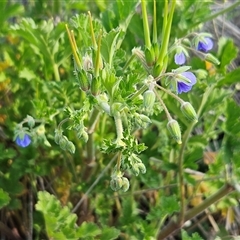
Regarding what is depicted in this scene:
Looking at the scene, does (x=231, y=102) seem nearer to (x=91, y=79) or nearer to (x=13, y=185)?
(x=91, y=79)

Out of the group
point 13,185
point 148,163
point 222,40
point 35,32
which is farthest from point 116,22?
point 13,185

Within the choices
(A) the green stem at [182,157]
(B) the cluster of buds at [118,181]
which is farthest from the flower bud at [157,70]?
(A) the green stem at [182,157]

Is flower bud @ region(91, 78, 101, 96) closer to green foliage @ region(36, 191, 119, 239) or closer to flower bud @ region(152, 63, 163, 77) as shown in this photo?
flower bud @ region(152, 63, 163, 77)

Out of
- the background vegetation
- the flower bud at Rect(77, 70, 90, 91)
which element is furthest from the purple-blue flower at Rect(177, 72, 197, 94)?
the flower bud at Rect(77, 70, 90, 91)

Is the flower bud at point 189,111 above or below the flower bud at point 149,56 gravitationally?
below

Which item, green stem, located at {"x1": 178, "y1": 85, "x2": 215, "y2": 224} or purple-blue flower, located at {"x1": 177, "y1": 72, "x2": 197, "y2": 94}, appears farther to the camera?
green stem, located at {"x1": 178, "y1": 85, "x2": 215, "y2": 224}

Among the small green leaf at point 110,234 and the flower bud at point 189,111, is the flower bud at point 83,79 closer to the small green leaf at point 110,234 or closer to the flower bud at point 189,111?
the flower bud at point 189,111

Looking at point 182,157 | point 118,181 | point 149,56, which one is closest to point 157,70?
point 149,56

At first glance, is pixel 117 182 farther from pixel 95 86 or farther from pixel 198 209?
pixel 198 209
